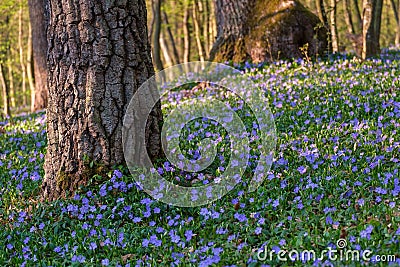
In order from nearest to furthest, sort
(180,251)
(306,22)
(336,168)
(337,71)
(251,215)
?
(180,251), (251,215), (336,168), (337,71), (306,22)

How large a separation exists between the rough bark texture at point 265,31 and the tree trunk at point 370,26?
77 centimetres

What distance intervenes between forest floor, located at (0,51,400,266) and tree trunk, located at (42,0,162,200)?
10.0 inches

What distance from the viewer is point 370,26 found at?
31.4ft

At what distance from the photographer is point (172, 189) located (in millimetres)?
4762

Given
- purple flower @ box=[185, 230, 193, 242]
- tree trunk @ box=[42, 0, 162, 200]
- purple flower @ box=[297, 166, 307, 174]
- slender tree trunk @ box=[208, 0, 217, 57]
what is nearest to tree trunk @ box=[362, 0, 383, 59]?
purple flower @ box=[297, 166, 307, 174]

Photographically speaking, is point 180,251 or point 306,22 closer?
point 180,251

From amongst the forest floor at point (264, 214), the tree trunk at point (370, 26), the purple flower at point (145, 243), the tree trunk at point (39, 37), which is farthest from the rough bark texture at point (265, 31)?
the purple flower at point (145, 243)

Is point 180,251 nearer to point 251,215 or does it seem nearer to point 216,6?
point 251,215

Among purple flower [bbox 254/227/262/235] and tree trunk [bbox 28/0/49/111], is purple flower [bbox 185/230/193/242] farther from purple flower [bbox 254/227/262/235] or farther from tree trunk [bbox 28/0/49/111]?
tree trunk [bbox 28/0/49/111]

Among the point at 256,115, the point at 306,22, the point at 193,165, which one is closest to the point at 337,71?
the point at 306,22

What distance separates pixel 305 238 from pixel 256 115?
3.11m

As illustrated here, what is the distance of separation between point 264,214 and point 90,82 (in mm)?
2096

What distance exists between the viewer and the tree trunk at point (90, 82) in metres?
4.91

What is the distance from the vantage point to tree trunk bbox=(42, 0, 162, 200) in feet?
16.1
